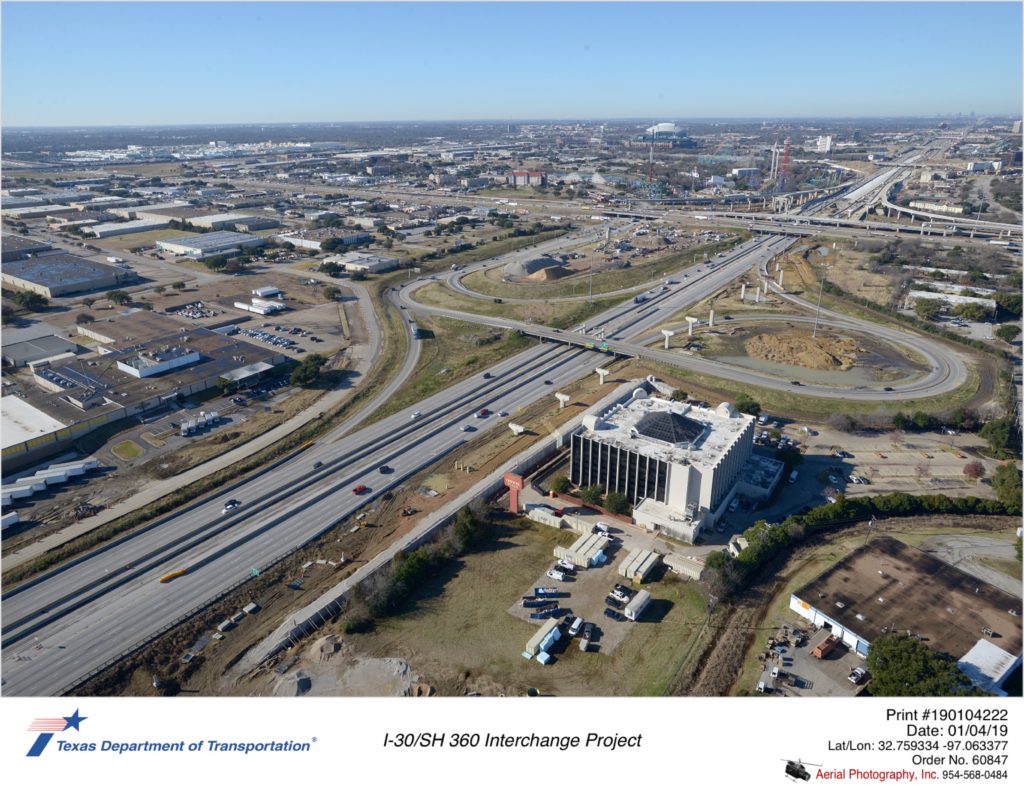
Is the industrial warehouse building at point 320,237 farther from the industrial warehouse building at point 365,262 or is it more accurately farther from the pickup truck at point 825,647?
the pickup truck at point 825,647

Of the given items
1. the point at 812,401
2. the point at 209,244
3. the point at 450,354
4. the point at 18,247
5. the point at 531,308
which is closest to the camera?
the point at 812,401

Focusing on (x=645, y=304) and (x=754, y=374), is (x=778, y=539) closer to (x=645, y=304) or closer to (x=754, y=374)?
(x=754, y=374)

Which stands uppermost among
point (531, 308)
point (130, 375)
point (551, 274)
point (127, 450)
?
point (551, 274)

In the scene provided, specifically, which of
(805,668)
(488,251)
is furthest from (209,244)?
(805,668)

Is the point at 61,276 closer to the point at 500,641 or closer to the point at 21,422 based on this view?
the point at 21,422

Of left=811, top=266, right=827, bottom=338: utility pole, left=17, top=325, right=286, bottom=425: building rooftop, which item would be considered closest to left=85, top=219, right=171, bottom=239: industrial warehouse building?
left=17, top=325, right=286, bottom=425: building rooftop

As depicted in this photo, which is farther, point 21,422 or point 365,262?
point 365,262

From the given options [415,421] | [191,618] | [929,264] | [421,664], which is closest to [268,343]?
[415,421]
